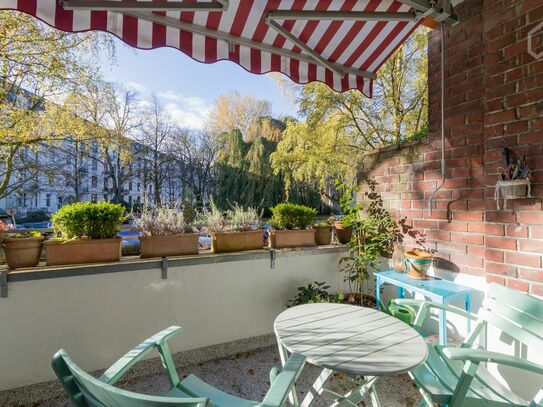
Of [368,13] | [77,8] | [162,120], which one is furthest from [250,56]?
[162,120]

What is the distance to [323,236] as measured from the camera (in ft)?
10.9

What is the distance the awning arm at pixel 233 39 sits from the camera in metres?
1.79

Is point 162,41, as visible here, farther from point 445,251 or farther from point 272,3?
point 445,251

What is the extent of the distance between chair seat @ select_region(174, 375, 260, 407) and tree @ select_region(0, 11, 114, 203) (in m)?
6.84

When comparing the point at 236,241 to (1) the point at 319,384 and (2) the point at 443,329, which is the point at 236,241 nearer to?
(1) the point at 319,384

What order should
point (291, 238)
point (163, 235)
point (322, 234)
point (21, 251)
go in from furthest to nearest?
1. point (322, 234)
2. point (291, 238)
3. point (163, 235)
4. point (21, 251)

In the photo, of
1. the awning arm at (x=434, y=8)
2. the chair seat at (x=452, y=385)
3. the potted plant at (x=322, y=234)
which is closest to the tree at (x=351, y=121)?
the potted plant at (x=322, y=234)

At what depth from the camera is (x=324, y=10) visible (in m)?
1.85

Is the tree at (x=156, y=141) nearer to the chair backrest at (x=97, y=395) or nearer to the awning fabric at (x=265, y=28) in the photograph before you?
the awning fabric at (x=265, y=28)

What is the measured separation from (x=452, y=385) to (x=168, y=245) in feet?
7.16

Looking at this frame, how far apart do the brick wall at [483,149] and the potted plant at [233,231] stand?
1494mm

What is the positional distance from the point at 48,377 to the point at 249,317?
157cm

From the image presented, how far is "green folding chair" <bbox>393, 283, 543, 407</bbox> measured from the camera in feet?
4.04

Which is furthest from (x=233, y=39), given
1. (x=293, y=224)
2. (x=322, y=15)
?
(x=293, y=224)
